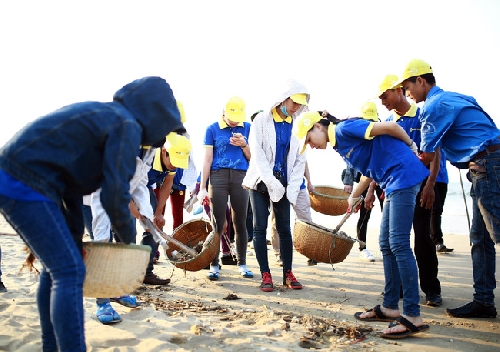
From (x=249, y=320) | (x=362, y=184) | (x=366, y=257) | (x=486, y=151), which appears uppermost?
(x=486, y=151)

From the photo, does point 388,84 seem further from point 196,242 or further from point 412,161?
point 196,242

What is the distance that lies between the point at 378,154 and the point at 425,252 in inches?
51.9

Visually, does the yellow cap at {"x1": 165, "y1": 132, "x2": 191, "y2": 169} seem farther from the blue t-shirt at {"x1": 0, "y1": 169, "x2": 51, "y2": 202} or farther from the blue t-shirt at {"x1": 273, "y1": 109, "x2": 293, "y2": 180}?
the blue t-shirt at {"x1": 0, "y1": 169, "x2": 51, "y2": 202}

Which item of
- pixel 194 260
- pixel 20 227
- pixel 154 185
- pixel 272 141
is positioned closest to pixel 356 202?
pixel 272 141

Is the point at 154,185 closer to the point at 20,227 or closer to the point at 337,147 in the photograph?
the point at 337,147

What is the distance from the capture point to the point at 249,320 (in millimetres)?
3299

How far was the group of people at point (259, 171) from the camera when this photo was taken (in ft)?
6.73

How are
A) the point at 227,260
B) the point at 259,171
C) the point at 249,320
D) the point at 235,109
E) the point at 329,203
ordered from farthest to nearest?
the point at 227,260
the point at 329,203
the point at 235,109
the point at 259,171
the point at 249,320

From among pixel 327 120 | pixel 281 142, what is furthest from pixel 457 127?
pixel 281 142

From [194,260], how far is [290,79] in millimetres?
2111

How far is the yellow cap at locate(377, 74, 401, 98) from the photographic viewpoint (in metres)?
3.70

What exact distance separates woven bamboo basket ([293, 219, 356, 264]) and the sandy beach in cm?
41

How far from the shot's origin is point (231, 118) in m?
5.25

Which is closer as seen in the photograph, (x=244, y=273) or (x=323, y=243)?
(x=323, y=243)
